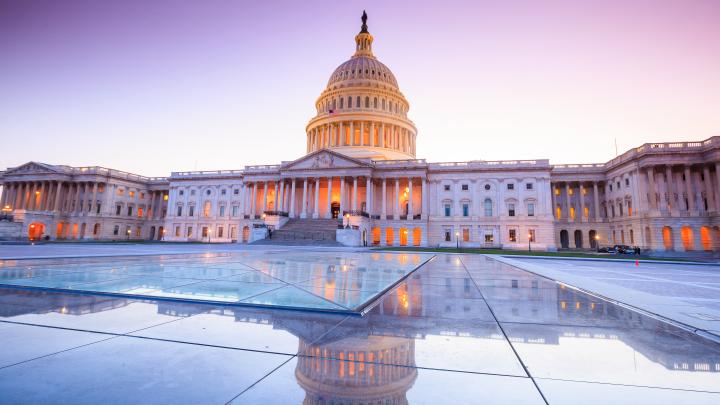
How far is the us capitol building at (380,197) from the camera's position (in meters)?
50.5

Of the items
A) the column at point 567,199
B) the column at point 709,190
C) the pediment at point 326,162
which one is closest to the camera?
the column at point 709,190

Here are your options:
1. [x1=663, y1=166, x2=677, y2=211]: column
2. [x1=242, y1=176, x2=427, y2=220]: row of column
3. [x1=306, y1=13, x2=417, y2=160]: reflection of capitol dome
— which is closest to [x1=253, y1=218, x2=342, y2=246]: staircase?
[x1=242, y1=176, x2=427, y2=220]: row of column

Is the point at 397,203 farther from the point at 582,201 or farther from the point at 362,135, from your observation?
the point at 582,201

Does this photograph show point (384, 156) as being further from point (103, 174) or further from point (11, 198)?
point (11, 198)

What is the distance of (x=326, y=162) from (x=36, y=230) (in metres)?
62.3

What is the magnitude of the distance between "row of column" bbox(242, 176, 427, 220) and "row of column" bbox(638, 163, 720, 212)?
34.4 meters

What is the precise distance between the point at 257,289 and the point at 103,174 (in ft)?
293

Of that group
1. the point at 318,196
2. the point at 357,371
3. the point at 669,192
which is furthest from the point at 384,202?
the point at 357,371

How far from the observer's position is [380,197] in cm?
6538

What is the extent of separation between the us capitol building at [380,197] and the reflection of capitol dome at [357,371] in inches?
1674

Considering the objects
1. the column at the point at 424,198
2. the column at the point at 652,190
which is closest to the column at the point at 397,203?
the column at the point at 424,198

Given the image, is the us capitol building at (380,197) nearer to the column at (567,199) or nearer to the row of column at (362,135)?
the column at (567,199)

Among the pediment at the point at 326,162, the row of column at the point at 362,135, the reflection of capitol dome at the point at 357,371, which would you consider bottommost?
the reflection of capitol dome at the point at 357,371

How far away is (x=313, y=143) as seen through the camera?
3310 inches
